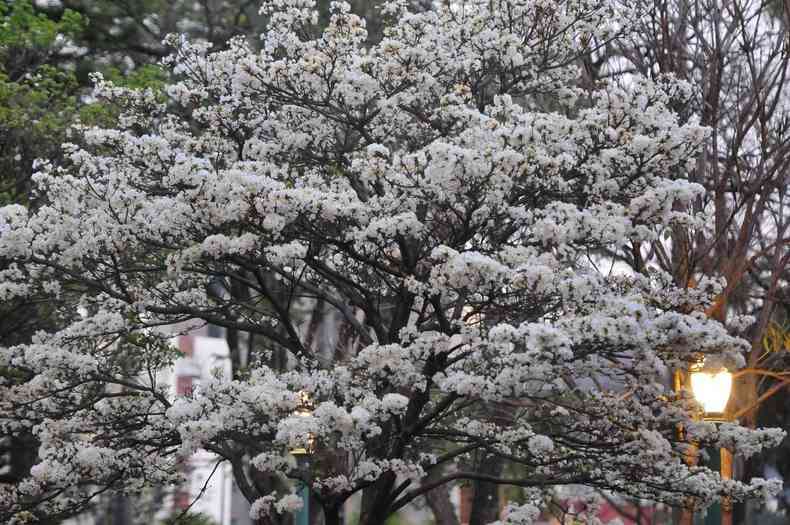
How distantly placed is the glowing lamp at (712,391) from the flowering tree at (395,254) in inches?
29.2

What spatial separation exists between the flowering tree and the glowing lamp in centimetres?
74

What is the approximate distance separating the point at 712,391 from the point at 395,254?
3575 millimetres

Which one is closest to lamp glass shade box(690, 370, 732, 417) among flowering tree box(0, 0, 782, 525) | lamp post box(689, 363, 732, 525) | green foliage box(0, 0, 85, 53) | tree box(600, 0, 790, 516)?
lamp post box(689, 363, 732, 525)

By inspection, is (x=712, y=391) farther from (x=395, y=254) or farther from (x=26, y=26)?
(x=26, y=26)

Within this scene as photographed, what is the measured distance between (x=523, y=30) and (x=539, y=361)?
4.65 m

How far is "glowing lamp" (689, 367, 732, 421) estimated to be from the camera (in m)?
12.2

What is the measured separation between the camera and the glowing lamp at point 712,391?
1217 centimetres

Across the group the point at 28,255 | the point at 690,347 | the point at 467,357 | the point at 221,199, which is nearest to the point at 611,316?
the point at 690,347

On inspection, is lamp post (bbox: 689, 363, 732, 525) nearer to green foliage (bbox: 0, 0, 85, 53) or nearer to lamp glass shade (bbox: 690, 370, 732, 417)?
lamp glass shade (bbox: 690, 370, 732, 417)

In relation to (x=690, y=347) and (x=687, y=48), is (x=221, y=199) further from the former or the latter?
(x=687, y=48)

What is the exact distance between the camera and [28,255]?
1117 centimetres

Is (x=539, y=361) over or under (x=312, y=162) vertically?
under

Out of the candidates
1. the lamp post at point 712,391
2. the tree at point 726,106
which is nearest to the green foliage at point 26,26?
the tree at point 726,106

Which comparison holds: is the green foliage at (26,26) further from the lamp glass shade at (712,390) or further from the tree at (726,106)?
the lamp glass shade at (712,390)
